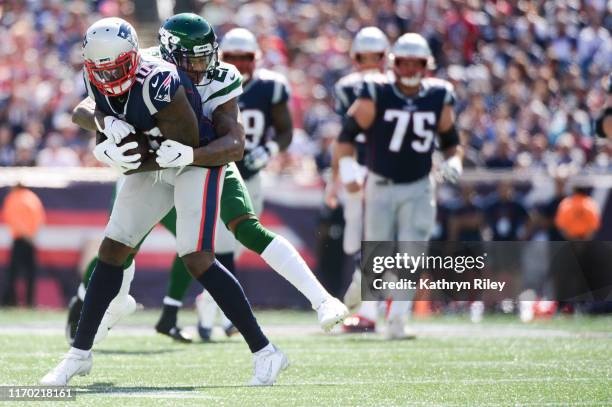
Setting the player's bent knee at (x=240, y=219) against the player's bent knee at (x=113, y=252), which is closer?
the player's bent knee at (x=113, y=252)

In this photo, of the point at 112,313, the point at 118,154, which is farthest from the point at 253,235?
the point at 112,313

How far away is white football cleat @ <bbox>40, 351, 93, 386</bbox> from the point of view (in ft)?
18.2

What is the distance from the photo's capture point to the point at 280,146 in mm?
8672

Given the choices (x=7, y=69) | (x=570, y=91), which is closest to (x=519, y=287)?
(x=570, y=91)

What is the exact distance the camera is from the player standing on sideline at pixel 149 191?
5.47m

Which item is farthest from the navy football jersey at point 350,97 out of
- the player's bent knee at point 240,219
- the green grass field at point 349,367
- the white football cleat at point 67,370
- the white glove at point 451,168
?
the white football cleat at point 67,370

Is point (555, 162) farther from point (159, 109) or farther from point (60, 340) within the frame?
point (159, 109)

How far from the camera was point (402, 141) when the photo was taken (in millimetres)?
8523

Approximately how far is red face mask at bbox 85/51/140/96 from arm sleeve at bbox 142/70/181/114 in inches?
2.9

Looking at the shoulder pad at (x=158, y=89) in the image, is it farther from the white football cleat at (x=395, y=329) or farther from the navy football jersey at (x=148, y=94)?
the white football cleat at (x=395, y=329)

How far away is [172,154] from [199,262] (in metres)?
0.48

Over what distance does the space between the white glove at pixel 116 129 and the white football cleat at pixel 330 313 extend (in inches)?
45.3

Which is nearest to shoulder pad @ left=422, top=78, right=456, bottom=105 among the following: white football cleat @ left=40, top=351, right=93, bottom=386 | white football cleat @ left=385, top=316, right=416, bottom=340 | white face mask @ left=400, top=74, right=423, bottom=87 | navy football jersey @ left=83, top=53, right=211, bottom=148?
white face mask @ left=400, top=74, right=423, bottom=87

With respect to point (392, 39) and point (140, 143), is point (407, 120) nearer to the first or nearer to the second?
point (140, 143)
